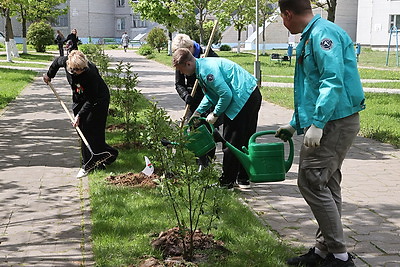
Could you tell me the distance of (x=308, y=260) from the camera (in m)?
4.20

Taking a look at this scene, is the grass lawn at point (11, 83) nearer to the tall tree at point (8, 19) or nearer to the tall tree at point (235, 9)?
the tall tree at point (8, 19)

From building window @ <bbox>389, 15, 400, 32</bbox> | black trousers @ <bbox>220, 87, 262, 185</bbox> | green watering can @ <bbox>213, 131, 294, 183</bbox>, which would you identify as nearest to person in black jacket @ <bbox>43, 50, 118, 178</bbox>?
black trousers @ <bbox>220, 87, 262, 185</bbox>

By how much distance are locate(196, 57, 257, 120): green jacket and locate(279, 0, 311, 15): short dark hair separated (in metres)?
1.88

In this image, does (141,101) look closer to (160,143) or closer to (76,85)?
(76,85)

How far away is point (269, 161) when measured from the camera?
180 inches

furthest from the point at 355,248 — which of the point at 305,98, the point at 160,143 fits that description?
the point at 160,143

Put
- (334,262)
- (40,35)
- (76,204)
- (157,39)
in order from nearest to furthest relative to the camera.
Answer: (334,262) → (76,204) → (40,35) → (157,39)

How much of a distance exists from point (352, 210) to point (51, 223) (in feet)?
9.90

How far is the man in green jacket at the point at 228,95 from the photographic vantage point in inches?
218

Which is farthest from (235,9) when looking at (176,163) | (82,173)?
(176,163)

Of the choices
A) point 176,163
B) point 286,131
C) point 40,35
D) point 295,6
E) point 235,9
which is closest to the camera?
point 295,6

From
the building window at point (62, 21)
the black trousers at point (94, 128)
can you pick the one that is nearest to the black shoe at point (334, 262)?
the black trousers at point (94, 128)

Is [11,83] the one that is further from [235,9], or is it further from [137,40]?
[137,40]

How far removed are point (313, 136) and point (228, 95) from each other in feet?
7.05
